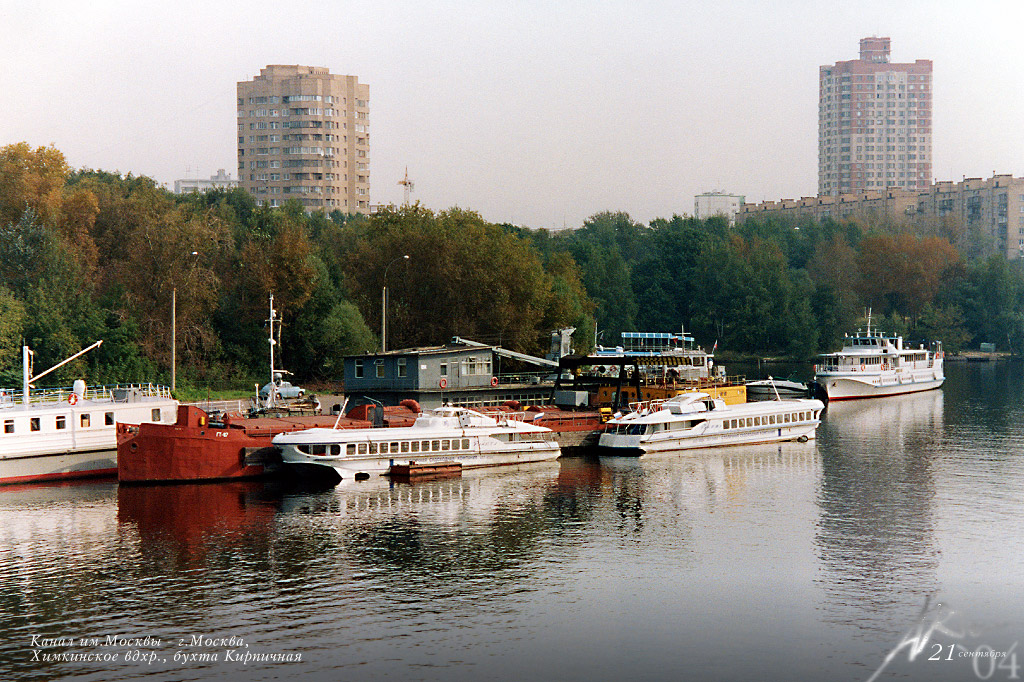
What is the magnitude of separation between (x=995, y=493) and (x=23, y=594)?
4804cm

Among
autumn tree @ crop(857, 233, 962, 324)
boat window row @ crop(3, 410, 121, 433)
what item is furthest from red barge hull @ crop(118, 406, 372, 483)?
autumn tree @ crop(857, 233, 962, 324)

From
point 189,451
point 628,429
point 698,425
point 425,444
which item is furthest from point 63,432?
point 698,425

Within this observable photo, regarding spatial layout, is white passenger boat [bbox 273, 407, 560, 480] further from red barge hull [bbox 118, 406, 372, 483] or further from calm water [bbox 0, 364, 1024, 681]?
red barge hull [bbox 118, 406, 372, 483]

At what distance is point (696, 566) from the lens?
142 ft

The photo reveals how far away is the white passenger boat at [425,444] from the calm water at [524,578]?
2.01 m

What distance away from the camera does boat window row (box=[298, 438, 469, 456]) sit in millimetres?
58469

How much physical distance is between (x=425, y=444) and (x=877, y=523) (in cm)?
2485

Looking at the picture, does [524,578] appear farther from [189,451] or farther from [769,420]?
[769,420]

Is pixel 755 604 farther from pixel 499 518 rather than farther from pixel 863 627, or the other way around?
pixel 499 518

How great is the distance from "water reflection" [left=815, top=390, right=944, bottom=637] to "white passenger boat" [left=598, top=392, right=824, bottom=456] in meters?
3.52

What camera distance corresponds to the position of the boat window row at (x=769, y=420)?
2906 inches

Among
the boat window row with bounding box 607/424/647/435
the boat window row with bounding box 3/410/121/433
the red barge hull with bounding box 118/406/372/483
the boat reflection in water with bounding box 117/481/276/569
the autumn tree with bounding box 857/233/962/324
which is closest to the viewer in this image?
the boat reflection in water with bounding box 117/481/276/569

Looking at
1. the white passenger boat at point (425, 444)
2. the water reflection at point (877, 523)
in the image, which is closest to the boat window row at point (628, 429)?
the white passenger boat at point (425, 444)

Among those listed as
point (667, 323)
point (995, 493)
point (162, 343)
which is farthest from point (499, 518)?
point (667, 323)
